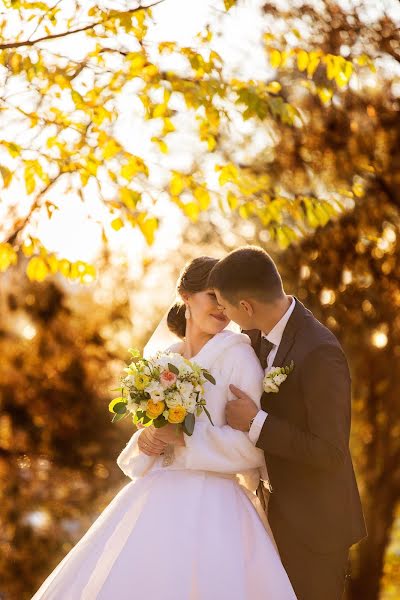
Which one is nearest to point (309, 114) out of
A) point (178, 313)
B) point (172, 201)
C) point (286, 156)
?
point (286, 156)

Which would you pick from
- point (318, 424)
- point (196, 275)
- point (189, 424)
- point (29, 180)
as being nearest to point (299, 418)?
point (318, 424)

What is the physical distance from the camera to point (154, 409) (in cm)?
381

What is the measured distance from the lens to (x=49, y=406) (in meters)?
16.3

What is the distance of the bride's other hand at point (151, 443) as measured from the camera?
13.1ft

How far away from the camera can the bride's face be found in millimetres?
4293

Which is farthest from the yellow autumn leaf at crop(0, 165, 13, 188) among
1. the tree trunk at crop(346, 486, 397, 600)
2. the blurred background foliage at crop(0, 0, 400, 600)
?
the tree trunk at crop(346, 486, 397, 600)

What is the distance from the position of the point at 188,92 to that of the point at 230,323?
6.20ft

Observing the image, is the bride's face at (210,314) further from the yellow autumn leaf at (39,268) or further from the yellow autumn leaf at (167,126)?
the yellow autumn leaf at (39,268)

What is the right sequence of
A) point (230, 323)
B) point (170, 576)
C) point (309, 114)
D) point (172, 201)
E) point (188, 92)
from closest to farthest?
point (170, 576) → point (230, 323) → point (188, 92) → point (172, 201) → point (309, 114)

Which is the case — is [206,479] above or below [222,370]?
below

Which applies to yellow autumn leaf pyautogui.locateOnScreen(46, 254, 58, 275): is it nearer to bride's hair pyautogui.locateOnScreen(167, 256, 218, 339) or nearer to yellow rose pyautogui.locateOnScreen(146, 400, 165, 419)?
bride's hair pyautogui.locateOnScreen(167, 256, 218, 339)

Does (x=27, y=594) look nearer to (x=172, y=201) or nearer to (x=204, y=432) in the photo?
(x=172, y=201)

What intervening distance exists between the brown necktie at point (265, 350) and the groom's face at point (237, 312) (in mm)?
215

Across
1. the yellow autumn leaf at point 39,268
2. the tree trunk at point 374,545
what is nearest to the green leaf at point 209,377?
the yellow autumn leaf at point 39,268
